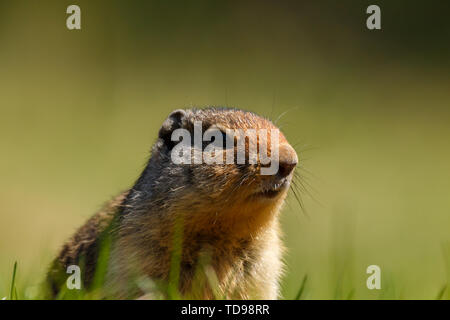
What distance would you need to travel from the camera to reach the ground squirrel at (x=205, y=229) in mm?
4363

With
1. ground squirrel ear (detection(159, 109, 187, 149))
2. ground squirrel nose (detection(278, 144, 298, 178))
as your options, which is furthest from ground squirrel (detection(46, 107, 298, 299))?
ground squirrel ear (detection(159, 109, 187, 149))

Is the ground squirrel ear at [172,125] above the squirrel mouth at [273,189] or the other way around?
above

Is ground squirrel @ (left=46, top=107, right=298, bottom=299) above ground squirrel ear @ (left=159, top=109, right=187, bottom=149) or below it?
below

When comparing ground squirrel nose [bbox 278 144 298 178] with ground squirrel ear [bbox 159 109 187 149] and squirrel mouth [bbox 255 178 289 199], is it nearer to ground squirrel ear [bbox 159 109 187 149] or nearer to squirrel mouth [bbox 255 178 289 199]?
squirrel mouth [bbox 255 178 289 199]

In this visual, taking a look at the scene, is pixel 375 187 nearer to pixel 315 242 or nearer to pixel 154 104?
pixel 315 242

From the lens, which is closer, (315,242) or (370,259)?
(370,259)

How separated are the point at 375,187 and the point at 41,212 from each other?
5.35m

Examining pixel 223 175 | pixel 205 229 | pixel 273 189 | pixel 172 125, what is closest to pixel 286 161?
pixel 273 189

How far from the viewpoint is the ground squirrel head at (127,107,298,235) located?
171 inches

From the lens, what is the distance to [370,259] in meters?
8.90

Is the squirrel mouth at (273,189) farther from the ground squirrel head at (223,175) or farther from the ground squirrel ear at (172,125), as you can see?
the ground squirrel ear at (172,125)

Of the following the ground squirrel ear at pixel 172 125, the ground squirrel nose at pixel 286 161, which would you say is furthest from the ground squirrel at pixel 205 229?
the ground squirrel ear at pixel 172 125

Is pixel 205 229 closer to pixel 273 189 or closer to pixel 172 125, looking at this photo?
pixel 273 189
